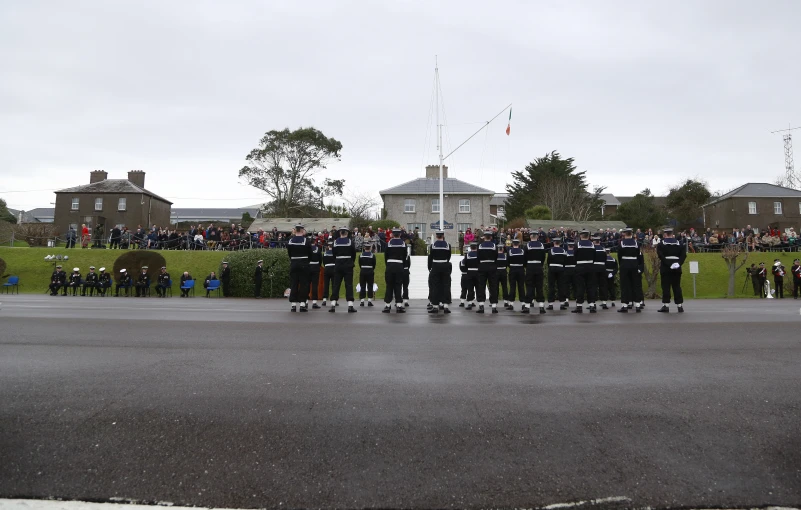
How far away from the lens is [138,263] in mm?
28875

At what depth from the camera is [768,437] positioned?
14.5 ft

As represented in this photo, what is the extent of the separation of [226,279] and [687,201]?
55710mm

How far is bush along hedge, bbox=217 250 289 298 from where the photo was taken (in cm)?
2552

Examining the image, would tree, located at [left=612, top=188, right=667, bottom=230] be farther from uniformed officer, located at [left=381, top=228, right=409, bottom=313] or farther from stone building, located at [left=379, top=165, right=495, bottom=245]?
uniformed officer, located at [left=381, top=228, right=409, bottom=313]

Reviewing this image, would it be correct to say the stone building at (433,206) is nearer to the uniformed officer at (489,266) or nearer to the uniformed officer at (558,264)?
the uniformed officer at (558,264)

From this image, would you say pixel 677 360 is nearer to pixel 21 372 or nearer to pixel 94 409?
pixel 94 409

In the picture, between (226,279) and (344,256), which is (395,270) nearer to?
(344,256)

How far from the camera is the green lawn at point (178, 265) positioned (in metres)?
31.4

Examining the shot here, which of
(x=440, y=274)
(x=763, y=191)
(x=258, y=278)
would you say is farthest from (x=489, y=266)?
(x=763, y=191)

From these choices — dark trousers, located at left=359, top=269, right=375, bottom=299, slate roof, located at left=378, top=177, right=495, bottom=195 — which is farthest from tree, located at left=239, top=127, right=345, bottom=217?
dark trousers, located at left=359, top=269, right=375, bottom=299

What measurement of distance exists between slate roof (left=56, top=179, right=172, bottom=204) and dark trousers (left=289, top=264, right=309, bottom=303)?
53531 mm

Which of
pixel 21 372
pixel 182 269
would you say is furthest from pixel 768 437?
pixel 182 269

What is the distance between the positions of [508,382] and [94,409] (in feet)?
12.7

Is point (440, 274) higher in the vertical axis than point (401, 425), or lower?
higher
